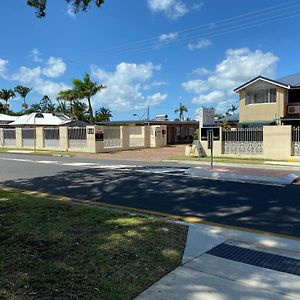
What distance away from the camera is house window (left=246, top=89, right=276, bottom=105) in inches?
1188

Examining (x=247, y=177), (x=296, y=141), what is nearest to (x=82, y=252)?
(x=247, y=177)

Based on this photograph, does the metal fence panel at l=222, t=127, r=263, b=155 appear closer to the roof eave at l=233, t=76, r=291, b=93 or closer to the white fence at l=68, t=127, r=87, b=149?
the roof eave at l=233, t=76, r=291, b=93

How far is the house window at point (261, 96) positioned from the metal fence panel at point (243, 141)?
9522 mm

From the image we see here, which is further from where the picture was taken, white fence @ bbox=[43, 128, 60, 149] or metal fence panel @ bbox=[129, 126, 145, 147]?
metal fence panel @ bbox=[129, 126, 145, 147]

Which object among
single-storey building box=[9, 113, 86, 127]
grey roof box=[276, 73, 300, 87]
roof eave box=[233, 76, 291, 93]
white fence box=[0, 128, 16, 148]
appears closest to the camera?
roof eave box=[233, 76, 291, 93]

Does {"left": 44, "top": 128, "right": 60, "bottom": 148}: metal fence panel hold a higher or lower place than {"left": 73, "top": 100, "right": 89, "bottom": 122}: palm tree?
lower

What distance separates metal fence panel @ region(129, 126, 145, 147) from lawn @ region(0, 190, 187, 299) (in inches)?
1066

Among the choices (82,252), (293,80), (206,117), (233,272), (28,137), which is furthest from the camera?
(28,137)

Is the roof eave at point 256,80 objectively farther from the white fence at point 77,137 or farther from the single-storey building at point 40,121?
the single-storey building at point 40,121

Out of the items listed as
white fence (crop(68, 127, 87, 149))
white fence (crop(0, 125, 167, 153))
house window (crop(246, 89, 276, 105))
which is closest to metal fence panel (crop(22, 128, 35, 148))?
white fence (crop(0, 125, 167, 153))

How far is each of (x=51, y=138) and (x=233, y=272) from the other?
29805 mm

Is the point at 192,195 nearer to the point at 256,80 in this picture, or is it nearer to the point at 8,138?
the point at 256,80

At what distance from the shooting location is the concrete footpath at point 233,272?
149 inches

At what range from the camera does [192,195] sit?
973cm
